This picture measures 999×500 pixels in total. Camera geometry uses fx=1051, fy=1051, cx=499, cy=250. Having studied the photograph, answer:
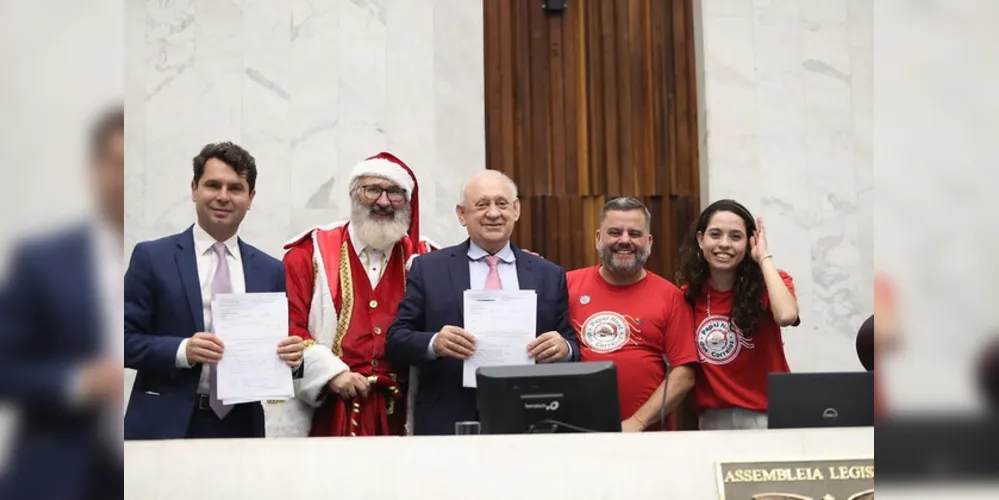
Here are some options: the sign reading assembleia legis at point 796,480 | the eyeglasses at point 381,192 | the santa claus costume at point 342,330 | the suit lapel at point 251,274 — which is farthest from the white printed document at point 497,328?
the sign reading assembleia legis at point 796,480

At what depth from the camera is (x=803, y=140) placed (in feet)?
24.2

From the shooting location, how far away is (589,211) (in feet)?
25.0

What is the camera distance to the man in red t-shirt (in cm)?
457

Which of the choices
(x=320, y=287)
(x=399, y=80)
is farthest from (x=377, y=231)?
(x=399, y=80)

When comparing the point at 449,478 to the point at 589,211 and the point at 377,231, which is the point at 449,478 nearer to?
the point at 377,231

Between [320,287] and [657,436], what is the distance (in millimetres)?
2141

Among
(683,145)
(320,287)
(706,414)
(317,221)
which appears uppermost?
(683,145)

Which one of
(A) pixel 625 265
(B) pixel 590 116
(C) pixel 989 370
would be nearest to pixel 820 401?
(A) pixel 625 265

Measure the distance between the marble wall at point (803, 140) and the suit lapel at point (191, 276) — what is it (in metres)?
4.24

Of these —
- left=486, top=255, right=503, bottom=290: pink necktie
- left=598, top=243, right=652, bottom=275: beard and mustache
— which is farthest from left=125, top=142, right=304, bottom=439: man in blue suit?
left=598, top=243, right=652, bottom=275: beard and mustache

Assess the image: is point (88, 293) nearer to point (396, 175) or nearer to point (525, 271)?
point (525, 271)

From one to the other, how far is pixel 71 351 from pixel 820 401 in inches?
130

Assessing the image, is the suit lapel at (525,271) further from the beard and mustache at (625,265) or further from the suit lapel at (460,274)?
the beard and mustache at (625,265)

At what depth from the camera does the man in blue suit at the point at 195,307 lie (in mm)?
3793
